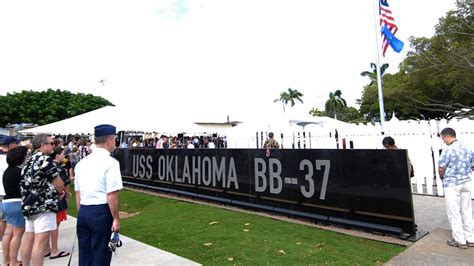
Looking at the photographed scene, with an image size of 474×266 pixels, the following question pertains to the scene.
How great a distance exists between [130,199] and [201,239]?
5.13 metres

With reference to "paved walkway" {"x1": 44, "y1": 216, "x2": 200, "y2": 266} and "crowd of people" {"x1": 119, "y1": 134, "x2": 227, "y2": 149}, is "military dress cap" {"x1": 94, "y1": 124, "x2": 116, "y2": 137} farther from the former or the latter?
"crowd of people" {"x1": 119, "y1": 134, "x2": 227, "y2": 149}

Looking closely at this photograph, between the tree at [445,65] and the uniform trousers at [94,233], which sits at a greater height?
the tree at [445,65]

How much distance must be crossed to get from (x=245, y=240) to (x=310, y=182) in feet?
6.33

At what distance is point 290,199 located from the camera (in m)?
6.85

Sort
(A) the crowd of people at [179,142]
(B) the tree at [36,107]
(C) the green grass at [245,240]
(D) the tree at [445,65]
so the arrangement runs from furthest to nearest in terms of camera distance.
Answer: (B) the tree at [36,107]
(D) the tree at [445,65]
(A) the crowd of people at [179,142]
(C) the green grass at [245,240]

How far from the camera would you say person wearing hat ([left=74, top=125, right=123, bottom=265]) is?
3.14 m

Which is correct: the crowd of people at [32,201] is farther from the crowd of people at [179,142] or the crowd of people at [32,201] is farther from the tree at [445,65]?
the tree at [445,65]

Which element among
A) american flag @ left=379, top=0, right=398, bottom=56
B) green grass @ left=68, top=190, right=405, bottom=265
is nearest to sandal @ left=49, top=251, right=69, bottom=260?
green grass @ left=68, top=190, right=405, bottom=265

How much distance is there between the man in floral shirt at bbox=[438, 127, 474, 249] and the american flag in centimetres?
1008

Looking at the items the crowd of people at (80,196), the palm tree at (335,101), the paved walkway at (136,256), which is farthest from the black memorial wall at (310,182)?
the palm tree at (335,101)

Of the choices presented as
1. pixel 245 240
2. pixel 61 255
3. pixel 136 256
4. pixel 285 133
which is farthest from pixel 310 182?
pixel 285 133

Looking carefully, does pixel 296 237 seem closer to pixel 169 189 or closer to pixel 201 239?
pixel 201 239

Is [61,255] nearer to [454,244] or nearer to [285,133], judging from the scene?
[454,244]

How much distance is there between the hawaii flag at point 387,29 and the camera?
44.1 ft
